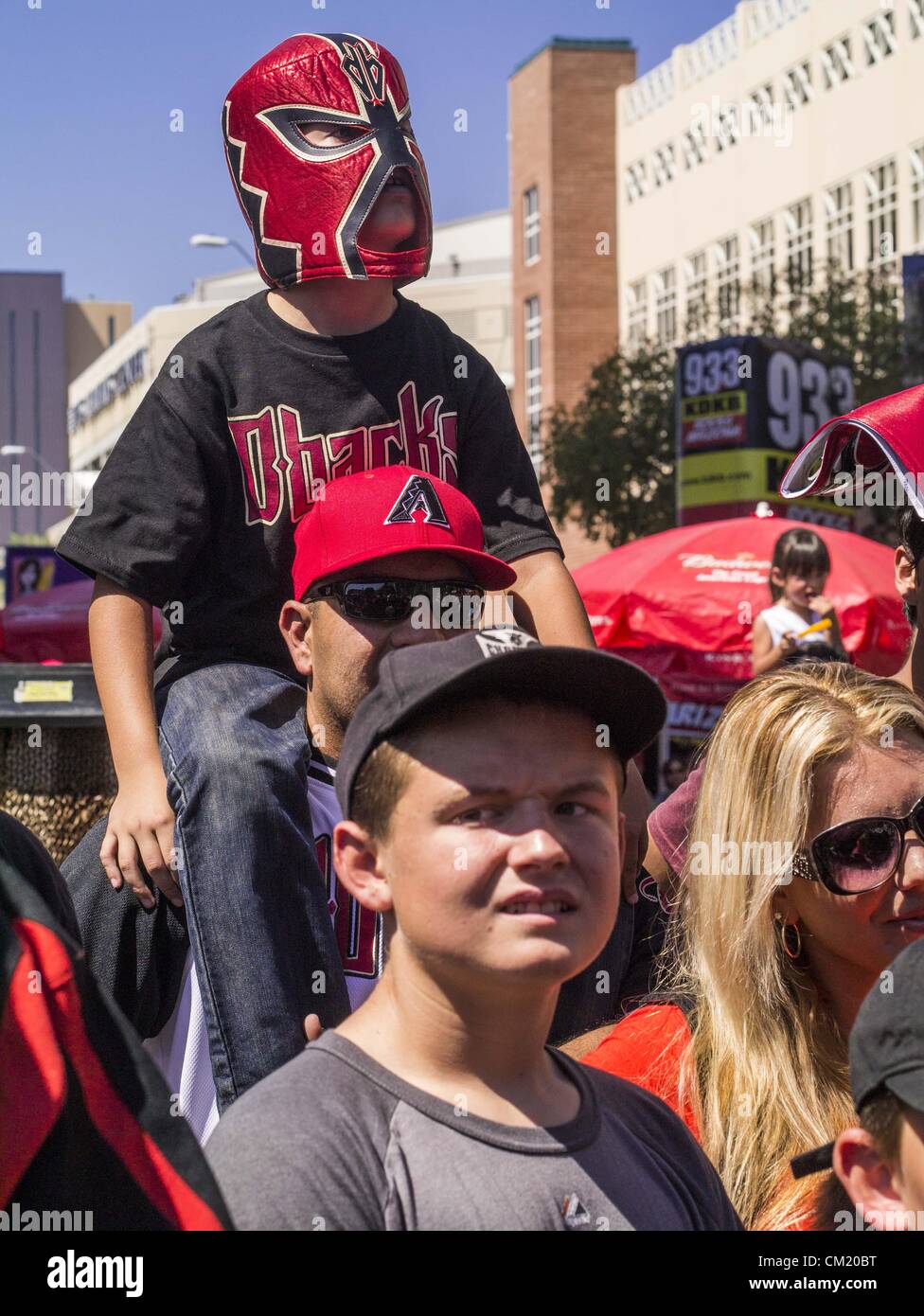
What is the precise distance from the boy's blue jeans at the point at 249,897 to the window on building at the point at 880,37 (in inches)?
1243

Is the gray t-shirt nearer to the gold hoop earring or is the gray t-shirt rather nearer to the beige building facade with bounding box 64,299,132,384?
the gold hoop earring

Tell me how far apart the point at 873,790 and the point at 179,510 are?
1215mm

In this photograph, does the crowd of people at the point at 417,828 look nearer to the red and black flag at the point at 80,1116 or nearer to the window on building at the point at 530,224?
the red and black flag at the point at 80,1116

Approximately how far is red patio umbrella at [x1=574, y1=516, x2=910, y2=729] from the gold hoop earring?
25.8 ft

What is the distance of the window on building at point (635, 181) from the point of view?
42688 mm

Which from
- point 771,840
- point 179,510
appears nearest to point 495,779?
point 771,840

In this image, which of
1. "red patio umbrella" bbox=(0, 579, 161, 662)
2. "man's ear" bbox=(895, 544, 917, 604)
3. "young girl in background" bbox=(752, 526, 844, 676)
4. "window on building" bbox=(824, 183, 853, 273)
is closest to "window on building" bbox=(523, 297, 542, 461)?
"window on building" bbox=(824, 183, 853, 273)

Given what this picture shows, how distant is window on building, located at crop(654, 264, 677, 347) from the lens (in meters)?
40.6

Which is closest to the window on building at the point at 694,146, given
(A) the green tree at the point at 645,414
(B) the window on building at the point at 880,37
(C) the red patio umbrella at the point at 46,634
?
(B) the window on building at the point at 880,37

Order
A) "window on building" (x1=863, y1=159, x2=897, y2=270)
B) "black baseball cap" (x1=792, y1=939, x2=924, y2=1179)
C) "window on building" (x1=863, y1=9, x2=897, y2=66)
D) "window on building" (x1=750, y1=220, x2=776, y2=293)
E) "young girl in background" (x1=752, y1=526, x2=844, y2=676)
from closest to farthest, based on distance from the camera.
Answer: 1. "black baseball cap" (x1=792, y1=939, x2=924, y2=1179)
2. "young girl in background" (x1=752, y1=526, x2=844, y2=676)
3. "window on building" (x1=863, y1=9, x2=897, y2=66)
4. "window on building" (x1=863, y1=159, x2=897, y2=270)
5. "window on building" (x1=750, y1=220, x2=776, y2=293)

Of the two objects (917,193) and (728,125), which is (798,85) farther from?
(917,193)

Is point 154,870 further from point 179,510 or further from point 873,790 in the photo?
point 873,790
